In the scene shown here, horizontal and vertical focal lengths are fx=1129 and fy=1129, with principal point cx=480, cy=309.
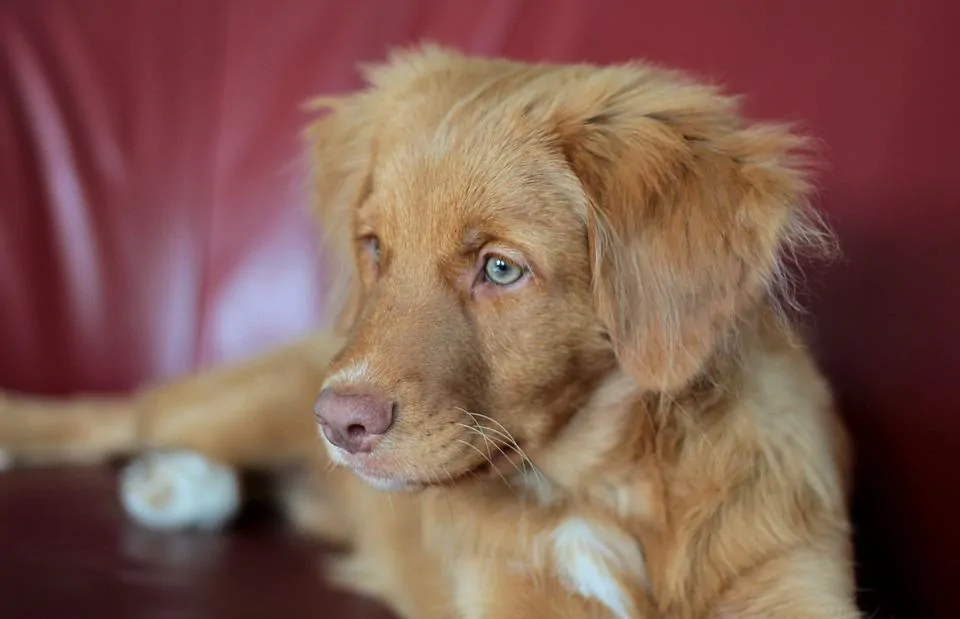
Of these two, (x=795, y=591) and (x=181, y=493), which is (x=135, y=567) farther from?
(x=795, y=591)

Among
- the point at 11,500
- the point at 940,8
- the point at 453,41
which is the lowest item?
the point at 11,500

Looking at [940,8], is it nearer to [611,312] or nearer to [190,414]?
[611,312]

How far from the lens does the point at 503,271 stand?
4.28 feet

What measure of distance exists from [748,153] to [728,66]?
0.50 meters

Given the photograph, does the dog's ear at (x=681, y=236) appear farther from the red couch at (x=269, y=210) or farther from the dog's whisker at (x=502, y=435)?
the red couch at (x=269, y=210)

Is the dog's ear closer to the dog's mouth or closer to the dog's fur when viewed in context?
the dog's fur

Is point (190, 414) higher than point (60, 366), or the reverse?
point (60, 366)

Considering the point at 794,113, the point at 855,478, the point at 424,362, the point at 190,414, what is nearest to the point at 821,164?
the point at 794,113

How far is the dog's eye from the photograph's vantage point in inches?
51.1

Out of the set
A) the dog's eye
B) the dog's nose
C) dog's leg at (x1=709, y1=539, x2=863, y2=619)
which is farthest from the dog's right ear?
dog's leg at (x1=709, y1=539, x2=863, y2=619)

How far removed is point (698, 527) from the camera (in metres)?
1.35

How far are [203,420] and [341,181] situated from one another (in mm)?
607

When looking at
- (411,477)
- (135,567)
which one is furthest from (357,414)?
(135,567)

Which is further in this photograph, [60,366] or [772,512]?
[60,366]
